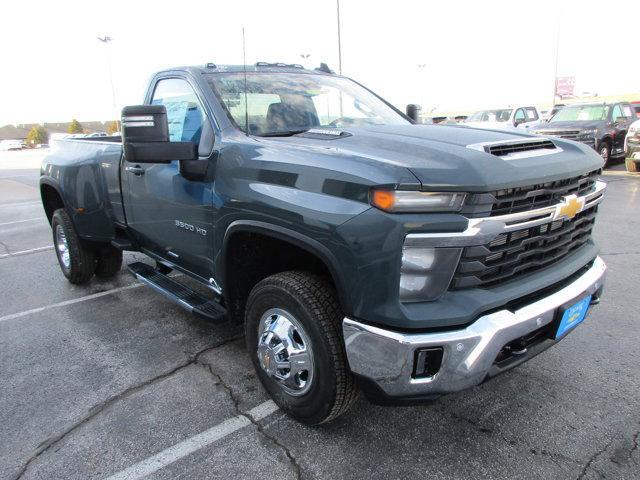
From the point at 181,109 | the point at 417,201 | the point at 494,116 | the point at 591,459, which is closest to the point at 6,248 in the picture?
the point at 181,109

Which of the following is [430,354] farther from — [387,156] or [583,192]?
[583,192]

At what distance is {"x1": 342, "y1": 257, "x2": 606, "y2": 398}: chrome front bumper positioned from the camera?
1.97 meters

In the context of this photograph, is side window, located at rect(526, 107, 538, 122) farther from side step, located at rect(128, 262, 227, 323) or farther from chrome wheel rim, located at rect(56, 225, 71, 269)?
side step, located at rect(128, 262, 227, 323)

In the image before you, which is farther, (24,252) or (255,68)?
(24,252)

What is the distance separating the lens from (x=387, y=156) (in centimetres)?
218

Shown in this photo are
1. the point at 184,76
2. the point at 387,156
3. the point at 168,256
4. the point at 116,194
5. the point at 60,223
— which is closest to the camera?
the point at 387,156

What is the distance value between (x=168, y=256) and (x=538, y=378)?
2714 mm

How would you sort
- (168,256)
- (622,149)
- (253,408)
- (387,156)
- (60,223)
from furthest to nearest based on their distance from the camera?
1. (622,149)
2. (60,223)
3. (168,256)
4. (253,408)
5. (387,156)

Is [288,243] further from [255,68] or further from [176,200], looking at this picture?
[255,68]

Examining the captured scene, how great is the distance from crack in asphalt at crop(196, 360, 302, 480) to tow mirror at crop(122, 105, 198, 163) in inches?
→ 56.6

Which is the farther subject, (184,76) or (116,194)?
(116,194)

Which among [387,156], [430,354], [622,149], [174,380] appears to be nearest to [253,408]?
[174,380]

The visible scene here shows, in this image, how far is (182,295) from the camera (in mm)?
3520

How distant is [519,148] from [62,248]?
4.77 metres
